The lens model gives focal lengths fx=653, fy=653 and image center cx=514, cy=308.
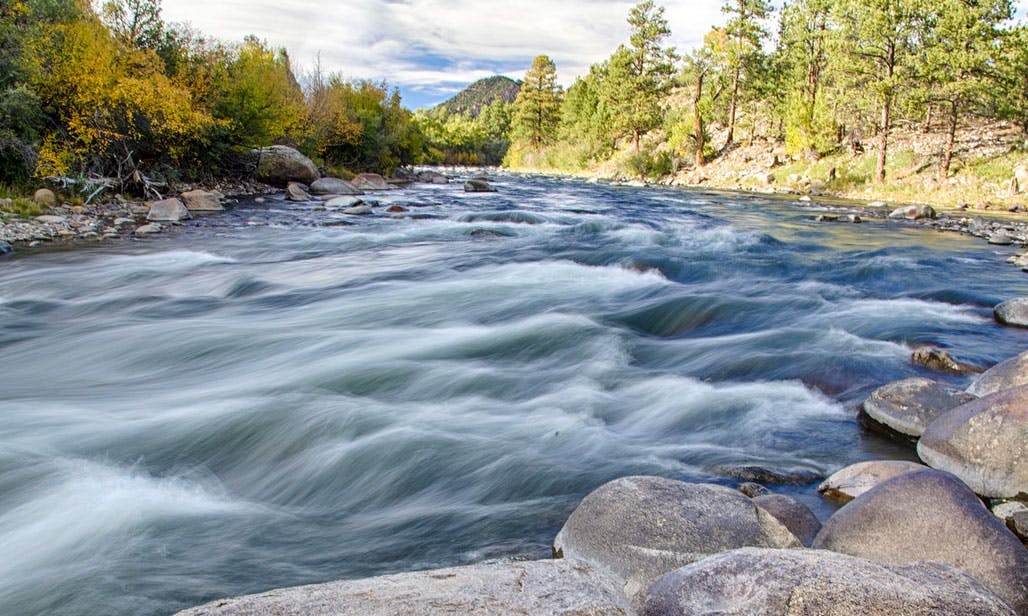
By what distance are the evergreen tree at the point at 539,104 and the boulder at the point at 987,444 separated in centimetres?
8319

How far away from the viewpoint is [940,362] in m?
Answer: 6.98

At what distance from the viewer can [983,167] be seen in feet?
91.1

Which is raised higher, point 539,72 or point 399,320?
point 539,72

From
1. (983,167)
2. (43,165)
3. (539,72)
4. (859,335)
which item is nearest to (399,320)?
(859,335)

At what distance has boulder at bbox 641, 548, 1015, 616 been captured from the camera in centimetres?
201

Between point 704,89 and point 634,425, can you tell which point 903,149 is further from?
point 634,425

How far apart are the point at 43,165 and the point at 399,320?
13920 mm

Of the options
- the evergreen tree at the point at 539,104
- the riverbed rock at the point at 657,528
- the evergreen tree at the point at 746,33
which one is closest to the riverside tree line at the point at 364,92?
the evergreen tree at the point at 746,33

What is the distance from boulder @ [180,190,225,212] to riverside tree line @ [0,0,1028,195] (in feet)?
5.03

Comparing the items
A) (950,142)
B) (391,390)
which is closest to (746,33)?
(950,142)

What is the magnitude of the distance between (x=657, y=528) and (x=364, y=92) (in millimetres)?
45741

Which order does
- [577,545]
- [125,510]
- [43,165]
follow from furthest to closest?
[43,165] < [125,510] < [577,545]

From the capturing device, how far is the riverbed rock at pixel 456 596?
1.86m

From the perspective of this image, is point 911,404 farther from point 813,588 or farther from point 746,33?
point 746,33
